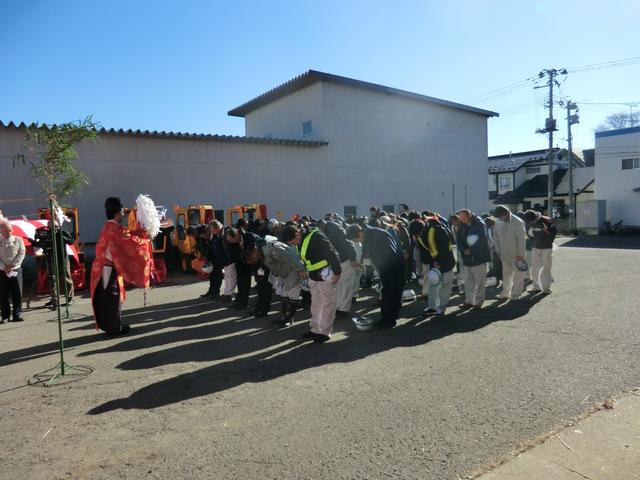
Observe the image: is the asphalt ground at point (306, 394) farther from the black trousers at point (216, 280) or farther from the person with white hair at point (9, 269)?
the black trousers at point (216, 280)

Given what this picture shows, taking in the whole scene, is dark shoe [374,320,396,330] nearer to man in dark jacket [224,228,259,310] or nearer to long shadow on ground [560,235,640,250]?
man in dark jacket [224,228,259,310]

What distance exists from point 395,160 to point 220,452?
20.6 meters

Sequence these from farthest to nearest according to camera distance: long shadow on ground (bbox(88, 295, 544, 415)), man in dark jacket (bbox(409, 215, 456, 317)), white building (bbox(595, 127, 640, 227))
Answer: white building (bbox(595, 127, 640, 227)), man in dark jacket (bbox(409, 215, 456, 317)), long shadow on ground (bbox(88, 295, 544, 415))

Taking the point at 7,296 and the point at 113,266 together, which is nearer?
the point at 113,266

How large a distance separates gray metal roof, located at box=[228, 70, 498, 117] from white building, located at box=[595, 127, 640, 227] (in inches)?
434

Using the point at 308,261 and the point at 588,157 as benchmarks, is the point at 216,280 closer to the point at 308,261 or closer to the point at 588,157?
the point at 308,261

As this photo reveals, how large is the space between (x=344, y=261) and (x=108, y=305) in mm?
3831

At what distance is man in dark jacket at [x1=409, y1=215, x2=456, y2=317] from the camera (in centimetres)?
804

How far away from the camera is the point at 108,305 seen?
7.19m

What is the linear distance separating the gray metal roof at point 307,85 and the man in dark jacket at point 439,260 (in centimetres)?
1389

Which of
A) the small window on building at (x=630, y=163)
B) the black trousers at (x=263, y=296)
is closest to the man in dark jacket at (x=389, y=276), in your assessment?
the black trousers at (x=263, y=296)

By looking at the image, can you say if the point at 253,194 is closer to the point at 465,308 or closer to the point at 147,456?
the point at 465,308

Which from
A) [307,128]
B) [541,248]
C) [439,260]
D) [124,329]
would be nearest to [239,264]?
[124,329]

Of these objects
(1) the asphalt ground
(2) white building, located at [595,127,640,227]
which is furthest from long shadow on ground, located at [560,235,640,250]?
(1) the asphalt ground
